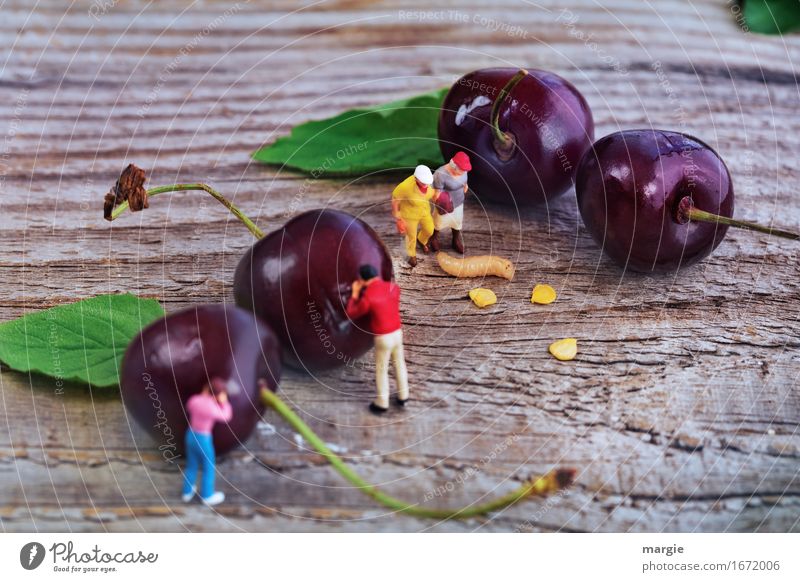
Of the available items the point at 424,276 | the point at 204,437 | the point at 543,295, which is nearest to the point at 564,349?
the point at 543,295

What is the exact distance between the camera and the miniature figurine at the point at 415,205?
1.15 metres

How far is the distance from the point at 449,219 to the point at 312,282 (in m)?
0.27

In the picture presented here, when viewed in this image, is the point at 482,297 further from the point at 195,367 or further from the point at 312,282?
the point at 195,367

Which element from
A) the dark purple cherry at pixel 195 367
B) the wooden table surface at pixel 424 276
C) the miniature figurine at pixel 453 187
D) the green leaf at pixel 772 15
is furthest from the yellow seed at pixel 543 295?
the green leaf at pixel 772 15

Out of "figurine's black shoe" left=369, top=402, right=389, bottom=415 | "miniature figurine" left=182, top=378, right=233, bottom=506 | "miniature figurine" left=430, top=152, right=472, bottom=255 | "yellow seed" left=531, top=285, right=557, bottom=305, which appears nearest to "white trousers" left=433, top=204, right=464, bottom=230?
"miniature figurine" left=430, top=152, right=472, bottom=255

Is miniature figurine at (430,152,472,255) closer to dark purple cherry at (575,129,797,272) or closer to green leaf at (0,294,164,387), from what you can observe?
dark purple cherry at (575,129,797,272)

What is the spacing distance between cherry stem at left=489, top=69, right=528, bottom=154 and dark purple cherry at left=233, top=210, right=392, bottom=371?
255mm

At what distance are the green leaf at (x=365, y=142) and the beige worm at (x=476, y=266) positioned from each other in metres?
0.19

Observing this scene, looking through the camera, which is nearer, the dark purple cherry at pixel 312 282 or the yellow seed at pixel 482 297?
the dark purple cherry at pixel 312 282

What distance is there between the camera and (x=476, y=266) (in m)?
1.24

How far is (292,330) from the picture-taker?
103 centimetres

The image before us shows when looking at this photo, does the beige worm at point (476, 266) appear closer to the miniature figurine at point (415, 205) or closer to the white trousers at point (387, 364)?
the miniature figurine at point (415, 205)

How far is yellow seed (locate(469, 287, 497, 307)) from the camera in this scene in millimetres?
1201
